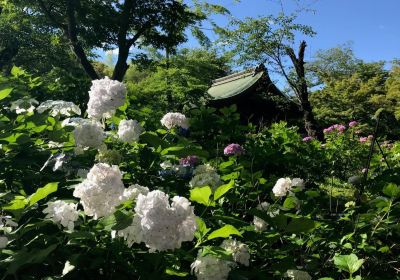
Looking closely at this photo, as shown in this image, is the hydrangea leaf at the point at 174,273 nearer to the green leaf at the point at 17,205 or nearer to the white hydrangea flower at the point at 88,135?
the green leaf at the point at 17,205

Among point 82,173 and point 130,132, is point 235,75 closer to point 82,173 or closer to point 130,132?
point 130,132

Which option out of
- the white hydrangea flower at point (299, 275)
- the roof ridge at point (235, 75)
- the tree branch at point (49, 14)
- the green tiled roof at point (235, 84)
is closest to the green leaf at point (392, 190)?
the white hydrangea flower at point (299, 275)

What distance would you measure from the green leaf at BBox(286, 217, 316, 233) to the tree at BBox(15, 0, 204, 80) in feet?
42.2

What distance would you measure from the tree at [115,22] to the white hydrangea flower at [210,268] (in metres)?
12.8

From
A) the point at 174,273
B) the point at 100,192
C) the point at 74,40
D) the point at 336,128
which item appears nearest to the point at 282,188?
the point at 174,273

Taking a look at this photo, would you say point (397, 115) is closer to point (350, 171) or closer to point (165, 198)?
point (350, 171)

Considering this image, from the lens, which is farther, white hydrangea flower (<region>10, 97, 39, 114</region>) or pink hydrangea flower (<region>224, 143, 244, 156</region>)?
pink hydrangea flower (<region>224, 143, 244, 156</region>)

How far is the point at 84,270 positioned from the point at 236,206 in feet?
3.77

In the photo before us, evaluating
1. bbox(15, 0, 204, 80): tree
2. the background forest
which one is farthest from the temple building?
the background forest

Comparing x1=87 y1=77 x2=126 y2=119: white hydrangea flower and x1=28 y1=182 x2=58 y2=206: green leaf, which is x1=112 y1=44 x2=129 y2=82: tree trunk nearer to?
x1=87 y1=77 x2=126 y2=119: white hydrangea flower

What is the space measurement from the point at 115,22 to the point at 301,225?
13727 mm

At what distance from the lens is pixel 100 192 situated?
1286 millimetres

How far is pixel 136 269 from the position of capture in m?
1.29

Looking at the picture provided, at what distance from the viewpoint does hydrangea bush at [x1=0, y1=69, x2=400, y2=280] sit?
123cm
